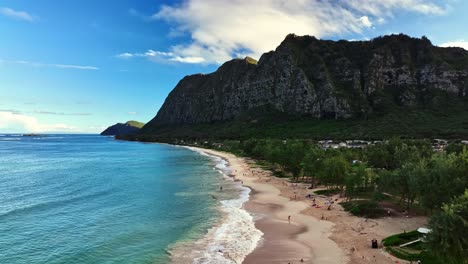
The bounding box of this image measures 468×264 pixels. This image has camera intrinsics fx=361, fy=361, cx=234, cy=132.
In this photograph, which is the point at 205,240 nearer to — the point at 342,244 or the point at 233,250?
the point at 233,250

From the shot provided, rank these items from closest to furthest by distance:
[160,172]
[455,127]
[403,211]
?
[403,211], [160,172], [455,127]

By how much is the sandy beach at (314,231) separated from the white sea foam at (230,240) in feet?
4.14

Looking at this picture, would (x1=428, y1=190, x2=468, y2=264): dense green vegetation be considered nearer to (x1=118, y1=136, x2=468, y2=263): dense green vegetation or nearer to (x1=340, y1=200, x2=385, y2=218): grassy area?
(x1=118, y1=136, x2=468, y2=263): dense green vegetation

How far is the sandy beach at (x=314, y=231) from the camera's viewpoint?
40219mm

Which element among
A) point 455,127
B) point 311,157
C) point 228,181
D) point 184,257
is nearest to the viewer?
point 184,257

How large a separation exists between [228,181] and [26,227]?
5494 centimetres

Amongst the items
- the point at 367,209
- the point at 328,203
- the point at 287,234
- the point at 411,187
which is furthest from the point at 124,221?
the point at 411,187

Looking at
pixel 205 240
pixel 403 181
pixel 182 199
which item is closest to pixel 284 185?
pixel 182 199

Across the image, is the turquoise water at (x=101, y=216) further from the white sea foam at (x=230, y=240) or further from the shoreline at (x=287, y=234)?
the shoreline at (x=287, y=234)

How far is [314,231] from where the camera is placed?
50719mm

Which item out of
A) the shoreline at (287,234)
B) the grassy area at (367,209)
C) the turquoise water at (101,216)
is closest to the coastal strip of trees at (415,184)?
the grassy area at (367,209)

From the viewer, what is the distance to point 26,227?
53.8 m

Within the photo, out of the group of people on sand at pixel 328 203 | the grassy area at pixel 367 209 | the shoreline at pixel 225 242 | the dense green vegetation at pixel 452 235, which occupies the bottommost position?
the shoreline at pixel 225 242

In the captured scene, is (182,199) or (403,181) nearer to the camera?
(403,181)
